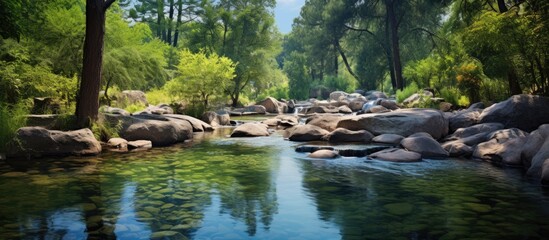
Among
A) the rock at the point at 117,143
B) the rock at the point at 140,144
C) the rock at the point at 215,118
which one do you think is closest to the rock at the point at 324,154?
the rock at the point at 140,144

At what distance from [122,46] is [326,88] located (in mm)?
29651

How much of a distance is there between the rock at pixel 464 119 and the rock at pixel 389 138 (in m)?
2.14

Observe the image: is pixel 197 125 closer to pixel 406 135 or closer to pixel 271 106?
pixel 406 135

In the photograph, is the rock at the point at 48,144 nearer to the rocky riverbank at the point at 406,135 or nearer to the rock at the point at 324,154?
the rocky riverbank at the point at 406,135

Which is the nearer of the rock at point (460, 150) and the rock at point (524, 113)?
the rock at point (460, 150)

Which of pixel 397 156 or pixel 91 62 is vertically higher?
pixel 91 62

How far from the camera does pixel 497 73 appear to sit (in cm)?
1526

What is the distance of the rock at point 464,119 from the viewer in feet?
44.8

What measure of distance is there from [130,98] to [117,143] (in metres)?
12.8

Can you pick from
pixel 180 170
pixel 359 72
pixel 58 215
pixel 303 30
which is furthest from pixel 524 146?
pixel 303 30

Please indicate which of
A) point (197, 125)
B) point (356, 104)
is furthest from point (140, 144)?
point (356, 104)

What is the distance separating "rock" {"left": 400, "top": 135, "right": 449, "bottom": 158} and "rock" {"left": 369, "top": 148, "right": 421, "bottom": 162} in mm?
733

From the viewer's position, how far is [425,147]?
11.0 m

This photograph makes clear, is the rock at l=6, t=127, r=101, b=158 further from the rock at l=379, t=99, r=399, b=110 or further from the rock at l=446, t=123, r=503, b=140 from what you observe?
the rock at l=379, t=99, r=399, b=110
